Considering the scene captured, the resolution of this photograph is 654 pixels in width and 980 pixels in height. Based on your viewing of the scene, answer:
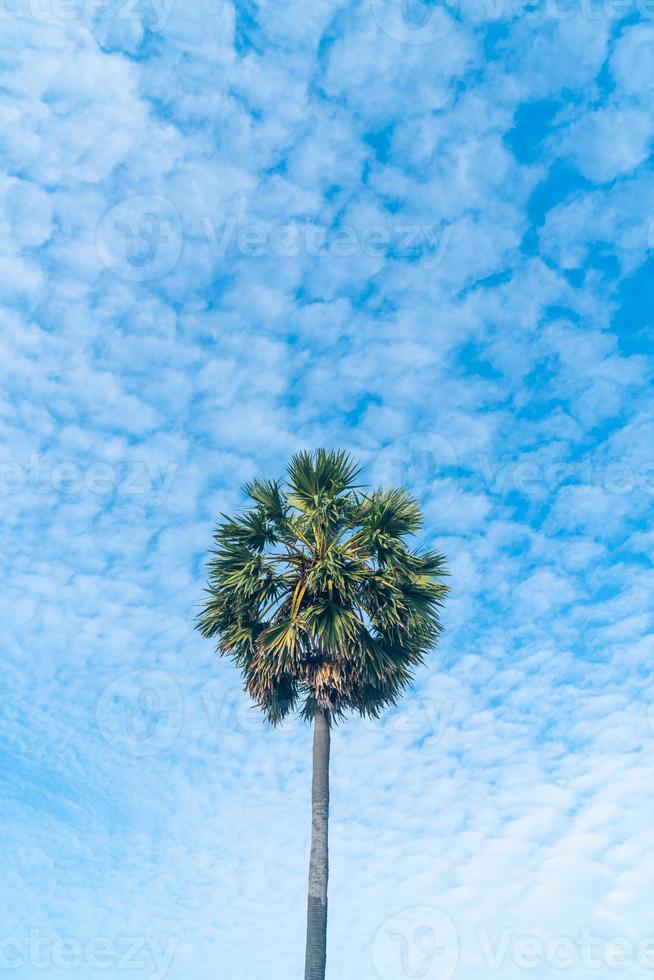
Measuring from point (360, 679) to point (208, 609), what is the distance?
3.97 metres

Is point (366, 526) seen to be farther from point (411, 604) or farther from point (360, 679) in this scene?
point (360, 679)

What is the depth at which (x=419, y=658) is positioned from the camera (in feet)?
62.8

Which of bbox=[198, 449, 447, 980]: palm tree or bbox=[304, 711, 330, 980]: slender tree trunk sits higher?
bbox=[198, 449, 447, 980]: palm tree

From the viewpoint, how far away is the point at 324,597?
18609mm

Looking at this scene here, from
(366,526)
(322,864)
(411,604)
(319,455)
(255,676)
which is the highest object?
(319,455)

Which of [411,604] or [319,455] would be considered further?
[319,455]

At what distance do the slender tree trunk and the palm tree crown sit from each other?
0.70 metres

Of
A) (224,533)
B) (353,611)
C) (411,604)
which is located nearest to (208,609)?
(224,533)

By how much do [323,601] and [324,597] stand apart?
12.5 inches

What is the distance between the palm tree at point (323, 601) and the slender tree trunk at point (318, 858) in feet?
0.12

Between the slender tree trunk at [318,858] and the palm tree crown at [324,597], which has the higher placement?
the palm tree crown at [324,597]

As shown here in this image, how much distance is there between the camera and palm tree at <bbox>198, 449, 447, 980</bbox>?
17.9m

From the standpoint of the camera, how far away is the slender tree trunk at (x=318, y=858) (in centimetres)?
1530

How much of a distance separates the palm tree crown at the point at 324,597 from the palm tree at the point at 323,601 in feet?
0.08
